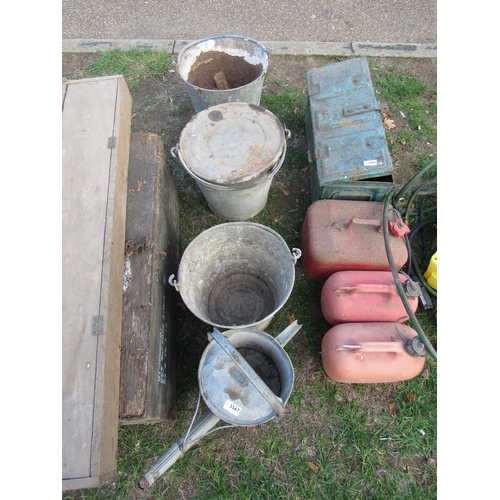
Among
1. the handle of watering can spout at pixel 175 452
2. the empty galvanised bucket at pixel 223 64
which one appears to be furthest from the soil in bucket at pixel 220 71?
the handle of watering can spout at pixel 175 452

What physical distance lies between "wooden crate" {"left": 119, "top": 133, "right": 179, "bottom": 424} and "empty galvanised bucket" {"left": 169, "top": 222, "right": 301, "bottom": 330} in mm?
226

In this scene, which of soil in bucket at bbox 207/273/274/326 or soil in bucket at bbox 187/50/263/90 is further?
soil in bucket at bbox 187/50/263/90

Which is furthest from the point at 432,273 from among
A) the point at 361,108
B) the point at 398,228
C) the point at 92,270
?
the point at 92,270

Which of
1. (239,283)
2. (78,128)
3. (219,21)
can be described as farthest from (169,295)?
(219,21)

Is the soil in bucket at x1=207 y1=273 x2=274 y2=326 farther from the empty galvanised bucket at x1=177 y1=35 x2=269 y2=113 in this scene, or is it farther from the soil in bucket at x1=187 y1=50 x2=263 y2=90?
the soil in bucket at x1=187 y1=50 x2=263 y2=90

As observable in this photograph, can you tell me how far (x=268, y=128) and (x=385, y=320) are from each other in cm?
180

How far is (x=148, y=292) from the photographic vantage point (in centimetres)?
231

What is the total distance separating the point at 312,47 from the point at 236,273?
3455 millimetres

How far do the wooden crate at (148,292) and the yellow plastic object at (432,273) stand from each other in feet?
7.29

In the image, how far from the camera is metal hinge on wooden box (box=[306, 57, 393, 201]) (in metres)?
2.88

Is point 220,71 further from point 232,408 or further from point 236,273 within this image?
point 232,408

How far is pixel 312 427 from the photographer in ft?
8.89

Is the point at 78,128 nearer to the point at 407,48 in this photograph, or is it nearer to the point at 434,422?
the point at 434,422

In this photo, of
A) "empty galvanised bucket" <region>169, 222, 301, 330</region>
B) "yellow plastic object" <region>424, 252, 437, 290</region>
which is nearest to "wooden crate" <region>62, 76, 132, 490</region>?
"empty galvanised bucket" <region>169, 222, 301, 330</region>
